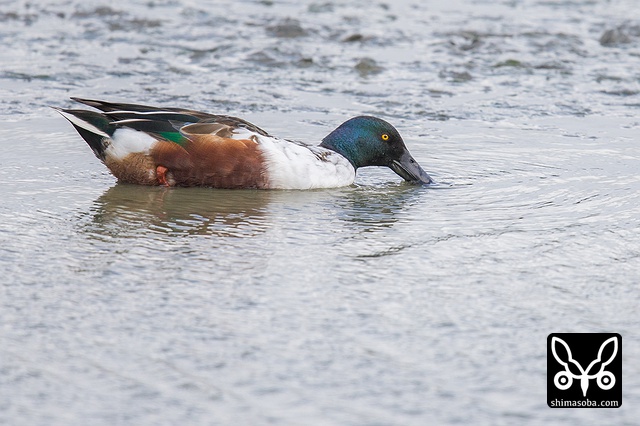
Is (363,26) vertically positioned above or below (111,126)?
above

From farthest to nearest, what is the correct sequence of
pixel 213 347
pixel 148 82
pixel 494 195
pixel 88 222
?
pixel 148 82 → pixel 494 195 → pixel 88 222 → pixel 213 347

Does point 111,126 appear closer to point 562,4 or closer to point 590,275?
point 590,275

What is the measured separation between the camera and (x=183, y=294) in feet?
15.4

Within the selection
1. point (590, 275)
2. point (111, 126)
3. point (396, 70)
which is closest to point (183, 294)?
point (590, 275)

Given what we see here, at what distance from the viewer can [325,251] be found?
545cm

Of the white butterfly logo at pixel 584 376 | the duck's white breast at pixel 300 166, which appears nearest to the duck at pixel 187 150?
the duck's white breast at pixel 300 166

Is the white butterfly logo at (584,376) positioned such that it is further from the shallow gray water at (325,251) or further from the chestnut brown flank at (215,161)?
the chestnut brown flank at (215,161)

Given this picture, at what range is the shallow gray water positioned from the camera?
382cm

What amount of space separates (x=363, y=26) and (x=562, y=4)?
10.9ft

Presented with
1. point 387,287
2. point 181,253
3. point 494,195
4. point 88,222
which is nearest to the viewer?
point 387,287

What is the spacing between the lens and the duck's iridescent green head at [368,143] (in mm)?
7398

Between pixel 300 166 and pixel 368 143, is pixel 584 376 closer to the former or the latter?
pixel 300 166

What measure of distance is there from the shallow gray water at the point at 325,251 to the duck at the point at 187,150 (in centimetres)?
15

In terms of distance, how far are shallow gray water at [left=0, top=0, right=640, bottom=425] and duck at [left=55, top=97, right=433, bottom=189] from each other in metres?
Result: 0.15
